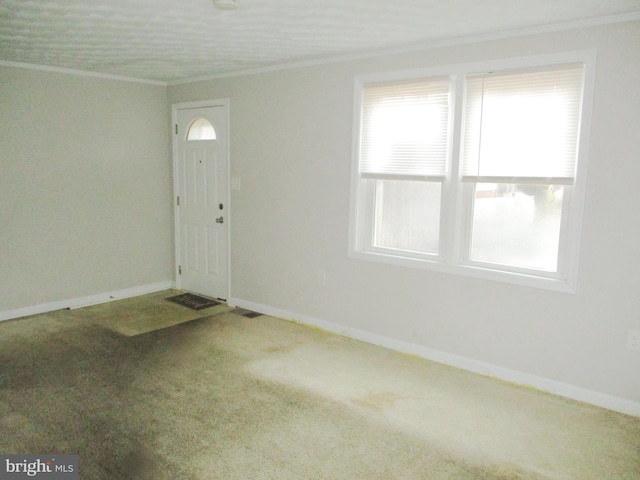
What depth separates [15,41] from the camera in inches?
141

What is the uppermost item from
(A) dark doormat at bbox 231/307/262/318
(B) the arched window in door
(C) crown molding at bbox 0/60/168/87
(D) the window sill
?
(C) crown molding at bbox 0/60/168/87

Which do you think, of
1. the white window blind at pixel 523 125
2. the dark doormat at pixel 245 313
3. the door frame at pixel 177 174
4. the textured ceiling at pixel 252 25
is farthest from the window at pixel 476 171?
the door frame at pixel 177 174

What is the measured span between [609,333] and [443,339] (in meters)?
1.12

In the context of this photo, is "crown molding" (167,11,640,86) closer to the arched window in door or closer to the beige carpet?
the arched window in door

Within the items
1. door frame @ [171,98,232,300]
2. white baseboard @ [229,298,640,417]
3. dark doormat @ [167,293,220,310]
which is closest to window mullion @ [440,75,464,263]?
white baseboard @ [229,298,640,417]

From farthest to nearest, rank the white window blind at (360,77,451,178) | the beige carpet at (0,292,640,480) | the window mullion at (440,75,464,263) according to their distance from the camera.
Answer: the white window blind at (360,77,451,178) < the window mullion at (440,75,464,263) < the beige carpet at (0,292,640,480)

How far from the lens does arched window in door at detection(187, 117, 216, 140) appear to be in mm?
5109

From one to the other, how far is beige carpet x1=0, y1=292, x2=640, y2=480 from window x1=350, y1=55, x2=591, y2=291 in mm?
866

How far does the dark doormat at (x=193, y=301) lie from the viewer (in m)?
5.02

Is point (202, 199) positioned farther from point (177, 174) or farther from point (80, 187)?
point (80, 187)

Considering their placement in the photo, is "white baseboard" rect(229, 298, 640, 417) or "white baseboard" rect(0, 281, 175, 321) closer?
"white baseboard" rect(229, 298, 640, 417)

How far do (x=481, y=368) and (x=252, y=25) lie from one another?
2.91 m

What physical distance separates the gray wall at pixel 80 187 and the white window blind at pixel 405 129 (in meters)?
2.77

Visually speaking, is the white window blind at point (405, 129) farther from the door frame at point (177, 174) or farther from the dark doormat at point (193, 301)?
the dark doormat at point (193, 301)
